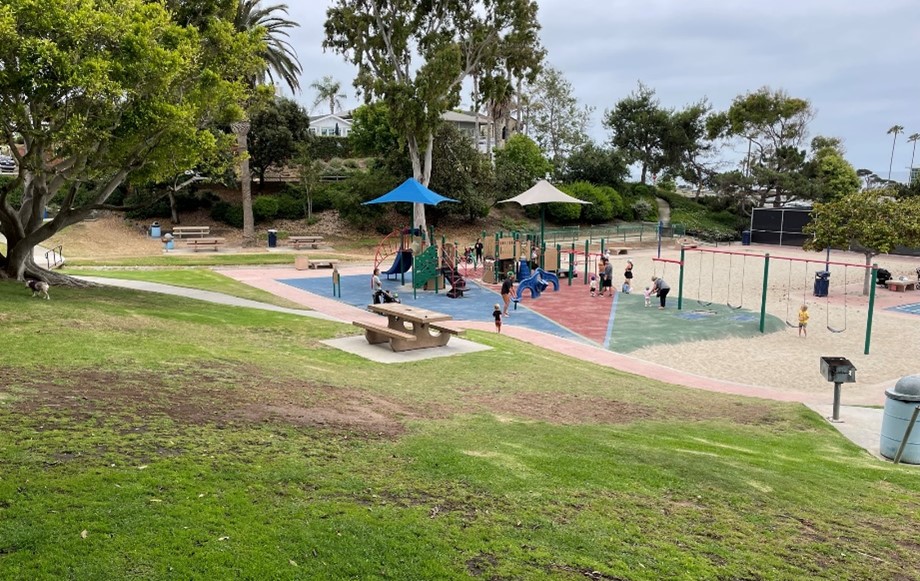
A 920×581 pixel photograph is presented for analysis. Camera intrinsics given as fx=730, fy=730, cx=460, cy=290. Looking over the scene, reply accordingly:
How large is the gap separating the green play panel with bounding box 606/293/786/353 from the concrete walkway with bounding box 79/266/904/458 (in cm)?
146

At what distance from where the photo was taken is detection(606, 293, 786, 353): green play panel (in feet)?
70.8

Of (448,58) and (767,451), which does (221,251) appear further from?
(767,451)

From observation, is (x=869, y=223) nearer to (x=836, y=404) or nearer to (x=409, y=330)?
(x=836, y=404)

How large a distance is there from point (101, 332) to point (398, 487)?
915 cm

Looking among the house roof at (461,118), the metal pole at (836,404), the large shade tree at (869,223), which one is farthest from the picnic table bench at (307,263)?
the house roof at (461,118)

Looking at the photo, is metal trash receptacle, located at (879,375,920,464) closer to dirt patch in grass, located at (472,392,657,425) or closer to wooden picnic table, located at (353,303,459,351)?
dirt patch in grass, located at (472,392,657,425)

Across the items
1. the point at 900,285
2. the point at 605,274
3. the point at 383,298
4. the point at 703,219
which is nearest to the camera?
the point at 383,298

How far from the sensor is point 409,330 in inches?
681

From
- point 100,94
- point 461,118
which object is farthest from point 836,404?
point 461,118

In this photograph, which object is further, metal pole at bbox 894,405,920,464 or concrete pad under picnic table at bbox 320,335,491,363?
concrete pad under picnic table at bbox 320,335,491,363

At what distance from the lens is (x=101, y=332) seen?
44.8ft

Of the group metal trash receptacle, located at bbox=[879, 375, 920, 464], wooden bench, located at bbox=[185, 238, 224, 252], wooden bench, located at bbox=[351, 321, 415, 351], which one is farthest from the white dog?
wooden bench, located at bbox=[185, 238, 224, 252]

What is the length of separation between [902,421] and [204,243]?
38.1m

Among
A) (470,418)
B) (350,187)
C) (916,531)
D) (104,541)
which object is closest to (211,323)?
(470,418)
